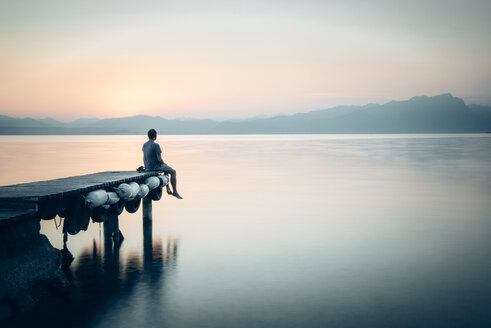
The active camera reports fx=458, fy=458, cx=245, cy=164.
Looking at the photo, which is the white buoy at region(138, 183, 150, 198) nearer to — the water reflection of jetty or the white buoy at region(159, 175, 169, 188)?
the water reflection of jetty

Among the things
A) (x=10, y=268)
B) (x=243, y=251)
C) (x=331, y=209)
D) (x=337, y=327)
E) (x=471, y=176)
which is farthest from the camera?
(x=471, y=176)

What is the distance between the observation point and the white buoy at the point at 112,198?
1175 centimetres

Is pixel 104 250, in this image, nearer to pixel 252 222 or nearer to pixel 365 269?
pixel 252 222

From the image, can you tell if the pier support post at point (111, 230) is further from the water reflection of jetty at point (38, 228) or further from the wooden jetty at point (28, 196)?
the wooden jetty at point (28, 196)

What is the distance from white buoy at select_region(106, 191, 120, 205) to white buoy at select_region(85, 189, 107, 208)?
33cm

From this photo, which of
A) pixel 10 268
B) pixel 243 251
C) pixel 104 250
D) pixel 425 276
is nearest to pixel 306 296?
pixel 425 276

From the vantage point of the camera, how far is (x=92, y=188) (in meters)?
11.1

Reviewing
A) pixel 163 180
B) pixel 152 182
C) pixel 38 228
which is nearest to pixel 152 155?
pixel 163 180

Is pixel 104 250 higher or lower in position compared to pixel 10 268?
lower

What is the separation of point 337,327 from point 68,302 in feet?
15.7

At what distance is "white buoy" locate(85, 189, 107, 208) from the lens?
10.8 m

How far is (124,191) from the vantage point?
40.7ft

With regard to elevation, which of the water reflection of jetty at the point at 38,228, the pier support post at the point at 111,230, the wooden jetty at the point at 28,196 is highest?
the wooden jetty at the point at 28,196

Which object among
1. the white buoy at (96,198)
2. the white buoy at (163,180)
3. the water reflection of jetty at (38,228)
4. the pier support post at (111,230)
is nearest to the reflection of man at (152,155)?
the white buoy at (163,180)
